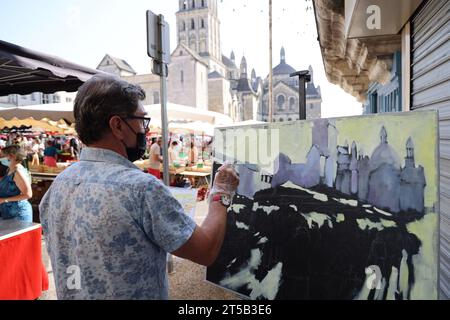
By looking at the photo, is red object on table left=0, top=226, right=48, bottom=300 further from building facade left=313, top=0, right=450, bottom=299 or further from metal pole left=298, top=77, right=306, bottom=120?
building facade left=313, top=0, right=450, bottom=299

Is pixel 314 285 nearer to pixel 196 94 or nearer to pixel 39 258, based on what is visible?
pixel 39 258

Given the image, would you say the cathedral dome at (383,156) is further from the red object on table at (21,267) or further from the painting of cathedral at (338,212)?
the red object on table at (21,267)

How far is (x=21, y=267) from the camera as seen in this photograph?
3410 millimetres

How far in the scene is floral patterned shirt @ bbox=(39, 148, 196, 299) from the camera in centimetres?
127

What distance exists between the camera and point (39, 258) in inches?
144

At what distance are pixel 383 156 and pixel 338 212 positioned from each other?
0.47m

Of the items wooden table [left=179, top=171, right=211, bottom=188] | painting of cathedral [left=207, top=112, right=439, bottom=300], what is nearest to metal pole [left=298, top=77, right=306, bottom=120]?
painting of cathedral [left=207, top=112, right=439, bottom=300]

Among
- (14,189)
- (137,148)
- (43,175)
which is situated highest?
(137,148)

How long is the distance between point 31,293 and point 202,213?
3.48 meters

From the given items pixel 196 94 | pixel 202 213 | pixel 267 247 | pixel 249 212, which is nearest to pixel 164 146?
pixel 249 212

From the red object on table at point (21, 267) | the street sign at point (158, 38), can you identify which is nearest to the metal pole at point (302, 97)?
the street sign at point (158, 38)

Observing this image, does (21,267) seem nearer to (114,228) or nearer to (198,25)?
(114,228)

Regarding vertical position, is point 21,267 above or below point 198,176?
below

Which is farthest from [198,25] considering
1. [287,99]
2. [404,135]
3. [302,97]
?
[404,135]
